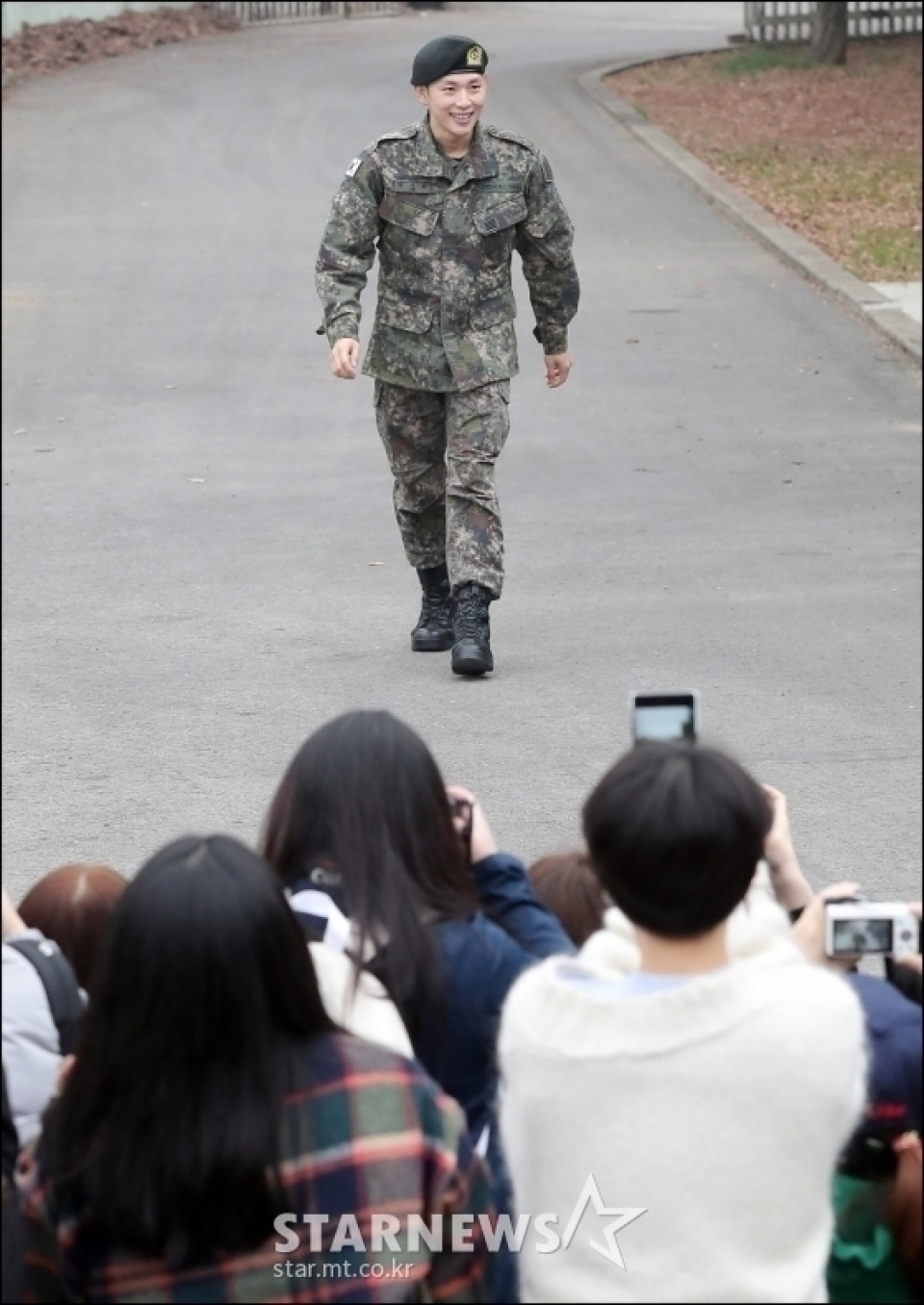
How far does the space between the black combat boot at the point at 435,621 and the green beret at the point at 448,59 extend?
187cm

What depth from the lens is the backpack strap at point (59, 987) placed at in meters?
2.86

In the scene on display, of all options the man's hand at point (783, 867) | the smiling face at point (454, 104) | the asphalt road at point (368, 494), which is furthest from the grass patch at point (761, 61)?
the man's hand at point (783, 867)

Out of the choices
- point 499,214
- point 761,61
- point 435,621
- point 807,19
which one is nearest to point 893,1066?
point 499,214

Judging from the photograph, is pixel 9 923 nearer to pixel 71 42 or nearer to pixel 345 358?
pixel 345 358

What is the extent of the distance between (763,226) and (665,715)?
470 inches

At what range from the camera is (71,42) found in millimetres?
21703

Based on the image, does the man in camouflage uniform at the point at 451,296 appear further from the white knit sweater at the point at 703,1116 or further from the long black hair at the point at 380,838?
the white knit sweater at the point at 703,1116

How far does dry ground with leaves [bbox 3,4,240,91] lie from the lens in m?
19.8

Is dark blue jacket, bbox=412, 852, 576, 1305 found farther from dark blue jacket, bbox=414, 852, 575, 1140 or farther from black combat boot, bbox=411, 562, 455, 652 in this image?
black combat boot, bbox=411, 562, 455, 652

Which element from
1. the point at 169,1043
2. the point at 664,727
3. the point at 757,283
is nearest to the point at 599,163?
the point at 757,283

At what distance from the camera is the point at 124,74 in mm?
18500

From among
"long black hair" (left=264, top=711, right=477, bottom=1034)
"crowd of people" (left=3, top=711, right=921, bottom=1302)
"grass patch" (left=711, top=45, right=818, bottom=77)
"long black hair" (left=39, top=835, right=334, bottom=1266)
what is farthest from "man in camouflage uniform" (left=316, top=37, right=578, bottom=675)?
"grass patch" (left=711, top=45, right=818, bottom=77)

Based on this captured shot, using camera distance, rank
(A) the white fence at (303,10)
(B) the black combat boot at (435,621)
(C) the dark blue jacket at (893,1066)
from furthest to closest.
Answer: (A) the white fence at (303,10) → (B) the black combat boot at (435,621) → (C) the dark blue jacket at (893,1066)

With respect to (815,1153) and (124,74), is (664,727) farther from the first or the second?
(124,74)
